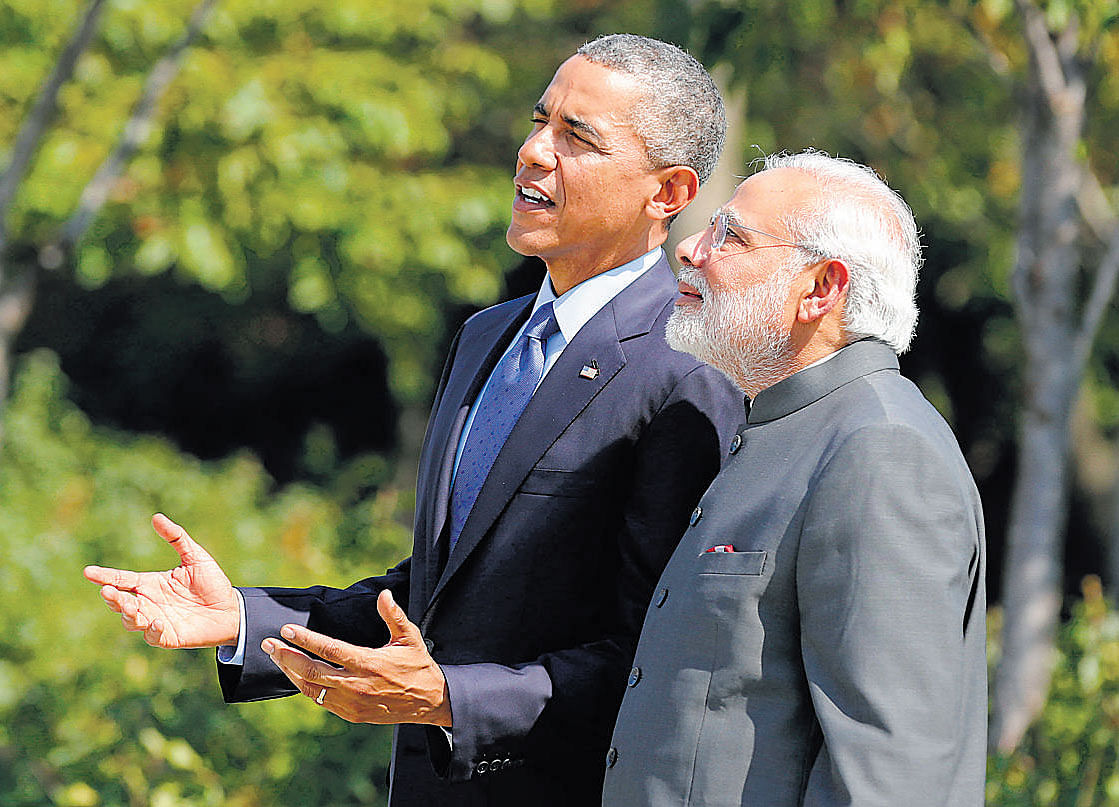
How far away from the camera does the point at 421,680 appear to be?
1.83 meters

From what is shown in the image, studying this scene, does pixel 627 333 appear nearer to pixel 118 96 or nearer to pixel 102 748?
pixel 102 748

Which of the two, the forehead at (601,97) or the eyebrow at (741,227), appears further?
the forehead at (601,97)

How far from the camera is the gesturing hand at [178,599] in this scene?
212cm

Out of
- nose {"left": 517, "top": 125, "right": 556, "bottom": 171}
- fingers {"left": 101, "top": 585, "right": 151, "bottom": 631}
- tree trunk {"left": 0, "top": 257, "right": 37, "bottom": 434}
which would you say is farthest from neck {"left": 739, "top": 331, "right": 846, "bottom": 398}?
tree trunk {"left": 0, "top": 257, "right": 37, "bottom": 434}

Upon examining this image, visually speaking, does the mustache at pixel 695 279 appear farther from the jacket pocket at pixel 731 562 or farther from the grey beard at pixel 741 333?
the jacket pocket at pixel 731 562

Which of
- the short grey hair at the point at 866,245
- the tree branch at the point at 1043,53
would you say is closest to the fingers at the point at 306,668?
the short grey hair at the point at 866,245

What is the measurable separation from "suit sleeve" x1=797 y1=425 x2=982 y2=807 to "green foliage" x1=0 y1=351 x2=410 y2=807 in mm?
2623

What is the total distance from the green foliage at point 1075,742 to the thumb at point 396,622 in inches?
95.6

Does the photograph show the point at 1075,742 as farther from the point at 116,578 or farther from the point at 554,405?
the point at 116,578

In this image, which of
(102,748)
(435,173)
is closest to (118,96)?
(435,173)

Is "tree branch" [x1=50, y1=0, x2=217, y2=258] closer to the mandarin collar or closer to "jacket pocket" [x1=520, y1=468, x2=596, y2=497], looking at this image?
"jacket pocket" [x1=520, y1=468, x2=596, y2=497]

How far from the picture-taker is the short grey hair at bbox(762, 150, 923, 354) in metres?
1.80

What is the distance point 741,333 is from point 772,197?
0.20 m

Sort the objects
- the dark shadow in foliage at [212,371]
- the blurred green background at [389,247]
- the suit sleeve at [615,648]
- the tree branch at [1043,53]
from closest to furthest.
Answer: the suit sleeve at [615,648], the blurred green background at [389,247], the tree branch at [1043,53], the dark shadow in foliage at [212,371]
